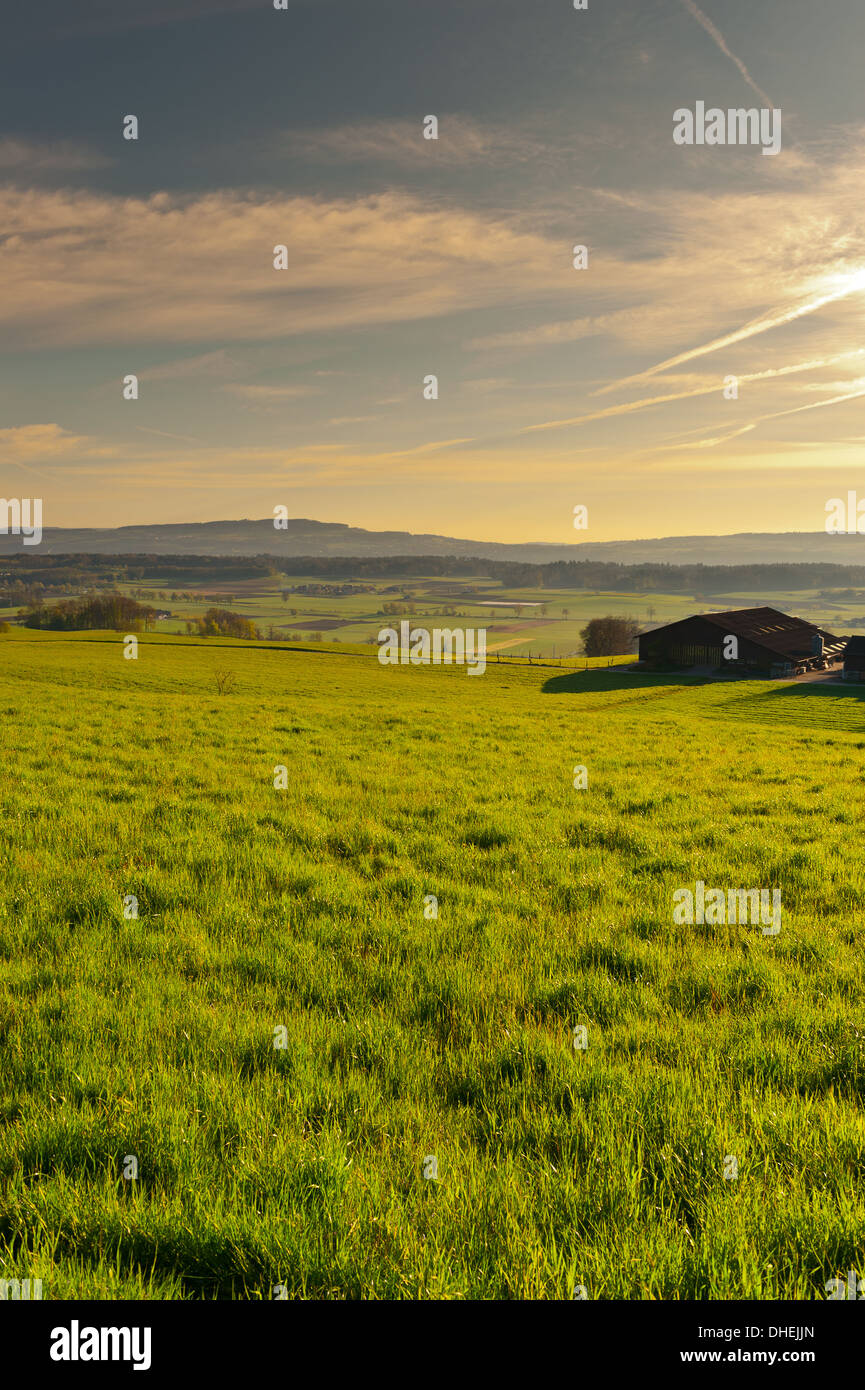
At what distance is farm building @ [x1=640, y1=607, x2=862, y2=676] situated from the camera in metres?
84.1

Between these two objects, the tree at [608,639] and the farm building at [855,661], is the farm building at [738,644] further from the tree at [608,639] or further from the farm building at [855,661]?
the tree at [608,639]

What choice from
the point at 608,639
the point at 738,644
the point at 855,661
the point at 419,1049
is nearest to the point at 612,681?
the point at 738,644

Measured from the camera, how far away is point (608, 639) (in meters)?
121

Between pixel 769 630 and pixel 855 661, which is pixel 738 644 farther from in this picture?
pixel 855 661

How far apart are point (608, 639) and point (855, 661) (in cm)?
5018

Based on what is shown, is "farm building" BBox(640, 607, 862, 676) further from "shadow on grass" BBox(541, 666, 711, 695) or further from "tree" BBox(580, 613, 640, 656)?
"tree" BBox(580, 613, 640, 656)

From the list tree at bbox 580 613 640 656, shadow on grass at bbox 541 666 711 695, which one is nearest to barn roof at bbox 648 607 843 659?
shadow on grass at bbox 541 666 711 695

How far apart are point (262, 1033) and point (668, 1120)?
2.77m

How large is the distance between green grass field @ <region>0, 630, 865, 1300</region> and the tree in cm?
11115

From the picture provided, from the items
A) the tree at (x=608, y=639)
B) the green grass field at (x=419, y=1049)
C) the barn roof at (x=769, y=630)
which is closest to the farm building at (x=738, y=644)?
the barn roof at (x=769, y=630)
